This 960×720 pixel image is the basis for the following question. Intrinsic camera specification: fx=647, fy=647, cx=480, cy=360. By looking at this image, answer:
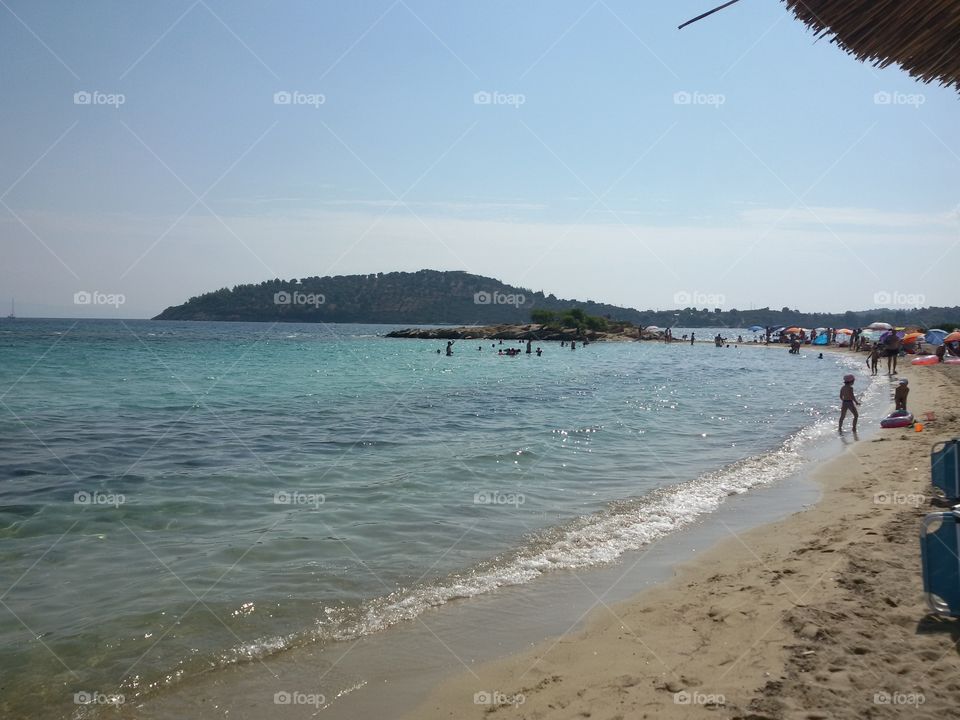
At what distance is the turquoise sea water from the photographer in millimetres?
5820

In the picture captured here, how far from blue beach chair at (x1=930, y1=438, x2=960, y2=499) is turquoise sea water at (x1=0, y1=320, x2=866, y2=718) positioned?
123 inches

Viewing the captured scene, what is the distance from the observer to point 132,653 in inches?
215

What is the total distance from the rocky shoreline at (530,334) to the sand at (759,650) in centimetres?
8656

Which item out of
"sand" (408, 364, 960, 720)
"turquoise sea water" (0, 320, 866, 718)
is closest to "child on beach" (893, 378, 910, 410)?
"turquoise sea water" (0, 320, 866, 718)

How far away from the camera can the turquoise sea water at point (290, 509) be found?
5.82m

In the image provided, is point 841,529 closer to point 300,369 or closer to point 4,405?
point 4,405

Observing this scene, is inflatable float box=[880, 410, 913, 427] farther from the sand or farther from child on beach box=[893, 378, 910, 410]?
the sand

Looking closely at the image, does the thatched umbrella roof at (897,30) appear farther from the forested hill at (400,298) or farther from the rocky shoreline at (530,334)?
the forested hill at (400,298)

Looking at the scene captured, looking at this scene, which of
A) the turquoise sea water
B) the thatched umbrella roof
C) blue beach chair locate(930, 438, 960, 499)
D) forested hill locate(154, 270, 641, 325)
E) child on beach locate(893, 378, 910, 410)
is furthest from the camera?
forested hill locate(154, 270, 641, 325)

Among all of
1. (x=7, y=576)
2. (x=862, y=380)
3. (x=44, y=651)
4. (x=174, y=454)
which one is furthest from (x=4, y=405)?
(x=862, y=380)

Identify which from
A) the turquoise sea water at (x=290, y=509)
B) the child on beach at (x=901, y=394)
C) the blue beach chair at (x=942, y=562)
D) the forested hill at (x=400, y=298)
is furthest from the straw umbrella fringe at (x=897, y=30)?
the forested hill at (x=400, y=298)

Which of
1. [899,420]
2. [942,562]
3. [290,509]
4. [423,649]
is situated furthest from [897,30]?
[899,420]

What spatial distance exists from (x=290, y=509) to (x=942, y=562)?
7.90 metres

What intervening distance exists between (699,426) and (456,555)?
1316 centimetres
